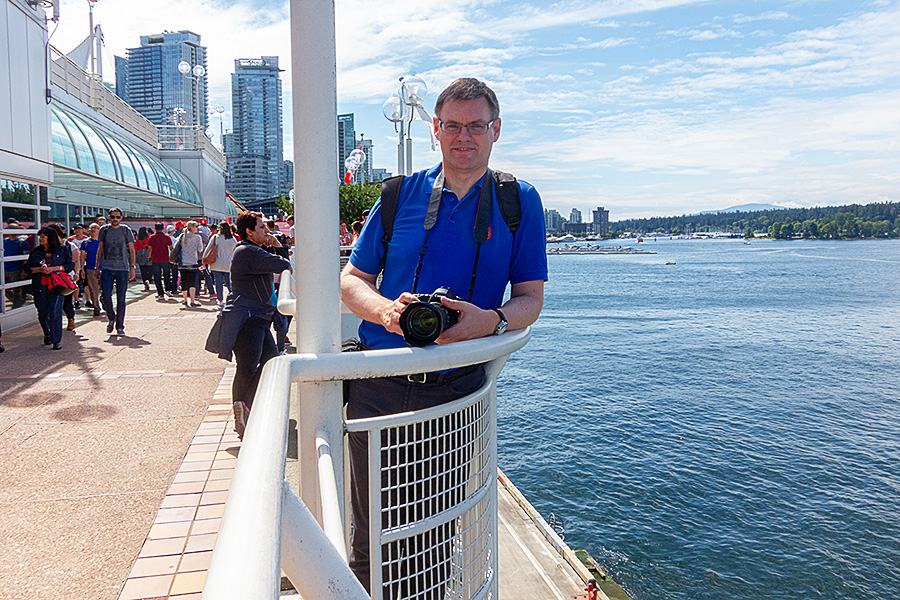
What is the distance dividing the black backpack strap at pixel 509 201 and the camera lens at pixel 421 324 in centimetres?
67

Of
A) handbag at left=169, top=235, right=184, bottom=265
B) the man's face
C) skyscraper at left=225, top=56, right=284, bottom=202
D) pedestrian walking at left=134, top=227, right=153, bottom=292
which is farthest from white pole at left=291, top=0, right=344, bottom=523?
skyscraper at left=225, top=56, right=284, bottom=202

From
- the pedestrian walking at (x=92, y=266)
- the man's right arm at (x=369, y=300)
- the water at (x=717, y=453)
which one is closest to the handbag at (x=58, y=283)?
the pedestrian walking at (x=92, y=266)

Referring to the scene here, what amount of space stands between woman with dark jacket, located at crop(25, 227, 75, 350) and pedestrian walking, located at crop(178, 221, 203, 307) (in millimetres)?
5360

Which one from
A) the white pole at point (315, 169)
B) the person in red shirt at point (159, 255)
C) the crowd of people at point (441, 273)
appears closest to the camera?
the crowd of people at point (441, 273)

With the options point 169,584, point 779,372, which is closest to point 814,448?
point 779,372

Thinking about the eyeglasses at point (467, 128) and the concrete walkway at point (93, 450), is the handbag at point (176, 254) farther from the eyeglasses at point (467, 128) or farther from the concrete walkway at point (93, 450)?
the eyeglasses at point (467, 128)

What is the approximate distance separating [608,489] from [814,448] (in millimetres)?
9687

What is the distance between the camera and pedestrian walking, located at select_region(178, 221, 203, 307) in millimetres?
14602

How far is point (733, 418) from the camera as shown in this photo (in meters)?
29.6

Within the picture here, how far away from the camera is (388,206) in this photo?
2.39 meters

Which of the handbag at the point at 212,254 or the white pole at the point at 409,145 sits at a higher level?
the white pole at the point at 409,145

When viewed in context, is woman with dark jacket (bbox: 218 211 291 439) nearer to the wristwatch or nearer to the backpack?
the backpack

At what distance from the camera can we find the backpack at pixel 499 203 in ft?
7.77

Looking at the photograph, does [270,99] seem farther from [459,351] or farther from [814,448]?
[459,351]
